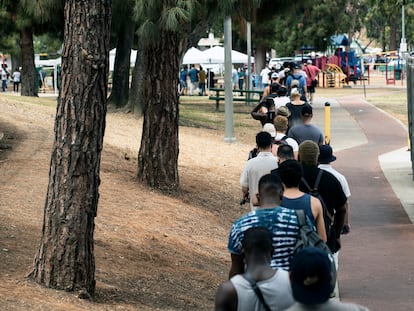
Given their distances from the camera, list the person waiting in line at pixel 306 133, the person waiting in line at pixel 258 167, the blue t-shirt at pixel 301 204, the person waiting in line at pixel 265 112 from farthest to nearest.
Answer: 1. the person waiting in line at pixel 265 112
2. the person waiting in line at pixel 306 133
3. the person waiting in line at pixel 258 167
4. the blue t-shirt at pixel 301 204

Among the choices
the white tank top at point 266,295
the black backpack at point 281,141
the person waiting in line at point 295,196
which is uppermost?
the black backpack at point 281,141

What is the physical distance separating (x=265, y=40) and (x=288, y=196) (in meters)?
58.7

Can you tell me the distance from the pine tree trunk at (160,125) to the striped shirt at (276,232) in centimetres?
909

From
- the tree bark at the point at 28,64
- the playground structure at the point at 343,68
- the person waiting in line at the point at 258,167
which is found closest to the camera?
the person waiting in line at the point at 258,167

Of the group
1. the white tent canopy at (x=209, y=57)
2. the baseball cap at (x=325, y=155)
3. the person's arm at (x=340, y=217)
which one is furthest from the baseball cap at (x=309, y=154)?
the white tent canopy at (x=209, y=57)

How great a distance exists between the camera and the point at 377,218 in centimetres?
1502

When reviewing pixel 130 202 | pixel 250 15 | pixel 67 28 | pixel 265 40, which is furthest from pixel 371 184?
pixel 265 40

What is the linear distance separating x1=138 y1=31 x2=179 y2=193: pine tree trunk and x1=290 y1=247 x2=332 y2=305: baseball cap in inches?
433

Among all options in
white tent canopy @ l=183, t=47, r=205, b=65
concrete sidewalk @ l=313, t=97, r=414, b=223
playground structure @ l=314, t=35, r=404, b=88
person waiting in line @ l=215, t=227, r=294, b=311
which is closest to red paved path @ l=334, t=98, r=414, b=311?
concrete sidewalk @ l=313, t=97, r=414, b=223

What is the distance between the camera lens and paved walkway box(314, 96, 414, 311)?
1034 cm

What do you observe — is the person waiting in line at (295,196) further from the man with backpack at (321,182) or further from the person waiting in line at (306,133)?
the person waiting in line at (306,133)

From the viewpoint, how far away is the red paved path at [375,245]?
1010cm

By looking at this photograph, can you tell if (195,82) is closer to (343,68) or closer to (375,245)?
(343,68)

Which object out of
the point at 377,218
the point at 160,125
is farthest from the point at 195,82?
the point at 377,218
